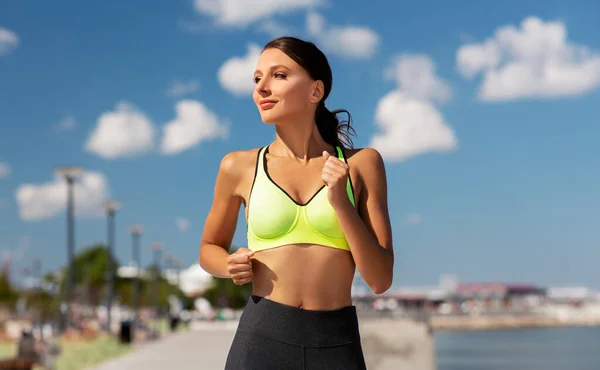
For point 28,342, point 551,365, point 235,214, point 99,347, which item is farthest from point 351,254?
point 551,365

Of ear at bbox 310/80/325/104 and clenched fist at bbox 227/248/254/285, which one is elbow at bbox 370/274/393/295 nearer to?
clenched fist at bbox 227/248/254/285

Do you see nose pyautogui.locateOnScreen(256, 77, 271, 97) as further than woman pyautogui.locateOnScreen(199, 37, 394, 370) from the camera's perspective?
Yes

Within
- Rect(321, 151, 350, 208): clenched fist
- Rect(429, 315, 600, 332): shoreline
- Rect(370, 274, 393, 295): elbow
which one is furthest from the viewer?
Rect(429, 315, 600, 332): shoreline

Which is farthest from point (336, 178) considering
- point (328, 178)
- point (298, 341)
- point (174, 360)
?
point (174, 360)

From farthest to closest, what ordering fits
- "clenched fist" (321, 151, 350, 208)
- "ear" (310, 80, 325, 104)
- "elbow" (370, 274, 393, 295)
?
"ear" (310, 80, 325, 104), "elbow" (370, 274, 393, 295), "clenched fist" (321, 151, 350, 208)

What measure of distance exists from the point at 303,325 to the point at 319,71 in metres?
0.88

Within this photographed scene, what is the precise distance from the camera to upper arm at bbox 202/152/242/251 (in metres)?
3.53

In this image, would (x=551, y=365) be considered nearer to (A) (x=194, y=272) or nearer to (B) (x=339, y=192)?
(B) (x=339, y=192)

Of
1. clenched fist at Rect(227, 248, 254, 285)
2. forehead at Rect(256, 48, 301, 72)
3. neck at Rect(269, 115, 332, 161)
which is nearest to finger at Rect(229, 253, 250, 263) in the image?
clenched fist at Rect(227, 248, 254, 285)

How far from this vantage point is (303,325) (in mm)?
3258

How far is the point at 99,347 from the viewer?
30.9 m

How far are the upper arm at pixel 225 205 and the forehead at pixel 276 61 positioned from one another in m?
0.35

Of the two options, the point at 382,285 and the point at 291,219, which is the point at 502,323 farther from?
the point at 291,219

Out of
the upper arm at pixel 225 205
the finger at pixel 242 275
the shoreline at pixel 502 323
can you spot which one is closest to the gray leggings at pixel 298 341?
the finger at pixel 242 275
